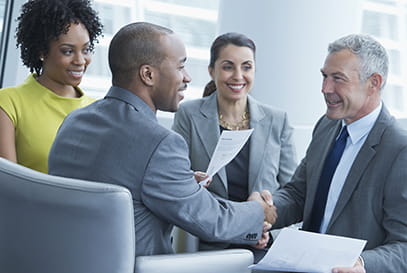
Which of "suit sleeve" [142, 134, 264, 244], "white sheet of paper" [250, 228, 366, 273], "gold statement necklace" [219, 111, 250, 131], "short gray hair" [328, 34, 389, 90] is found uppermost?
"short gray hair" [328, 34, 389, 90]

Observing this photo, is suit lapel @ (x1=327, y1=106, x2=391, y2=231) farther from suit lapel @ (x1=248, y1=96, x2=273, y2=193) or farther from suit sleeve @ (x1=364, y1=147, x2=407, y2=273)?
suit lapel @ (x1=248, y1=96, x2=273, y2=193)

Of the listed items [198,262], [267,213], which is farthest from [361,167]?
[198,262]

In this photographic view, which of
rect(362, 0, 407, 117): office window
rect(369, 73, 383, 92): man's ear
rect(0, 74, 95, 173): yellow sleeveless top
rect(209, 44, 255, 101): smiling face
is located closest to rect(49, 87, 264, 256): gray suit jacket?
rect(0, 74, 95, 173): yellow sleeveless top

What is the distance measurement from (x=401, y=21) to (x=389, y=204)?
18.1 feet

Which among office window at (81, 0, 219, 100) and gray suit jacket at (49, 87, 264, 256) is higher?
office window at (81, 0, 219, 100)

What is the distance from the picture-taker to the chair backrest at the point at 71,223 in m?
1.55

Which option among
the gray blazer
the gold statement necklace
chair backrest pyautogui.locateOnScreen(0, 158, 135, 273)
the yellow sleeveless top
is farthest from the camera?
the gold statement necklace

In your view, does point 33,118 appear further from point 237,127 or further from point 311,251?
point 311,251

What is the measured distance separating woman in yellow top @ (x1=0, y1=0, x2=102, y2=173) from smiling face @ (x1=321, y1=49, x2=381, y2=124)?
3.78 feet

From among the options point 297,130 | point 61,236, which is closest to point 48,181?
point 61,236

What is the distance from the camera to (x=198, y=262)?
179 cm

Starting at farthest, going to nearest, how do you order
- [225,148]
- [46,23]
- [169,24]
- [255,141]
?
[169,24] < [255,141] < [46,23] < [225,148]

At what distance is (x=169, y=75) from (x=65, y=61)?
90 cm

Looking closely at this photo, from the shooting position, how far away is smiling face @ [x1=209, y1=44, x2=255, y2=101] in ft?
9.91
